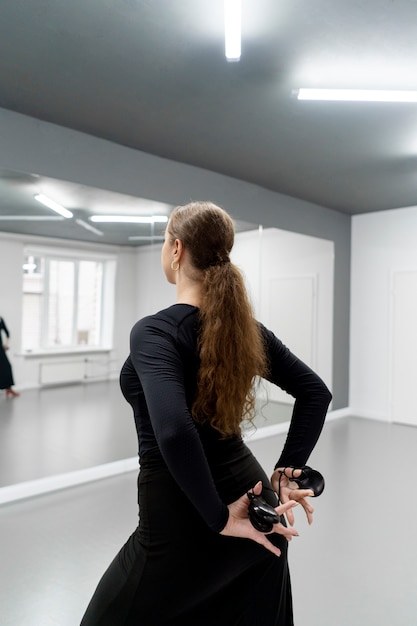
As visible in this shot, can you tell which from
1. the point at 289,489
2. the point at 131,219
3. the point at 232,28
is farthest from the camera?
the point at 131,219

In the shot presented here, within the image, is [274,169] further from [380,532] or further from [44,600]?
[44,600]

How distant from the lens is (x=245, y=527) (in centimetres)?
89

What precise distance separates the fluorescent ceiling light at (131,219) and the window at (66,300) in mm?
322

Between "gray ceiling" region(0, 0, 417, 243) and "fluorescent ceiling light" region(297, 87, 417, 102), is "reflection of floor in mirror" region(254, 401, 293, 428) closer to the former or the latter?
"gray ceiling" region(0, 0, 417, 243)

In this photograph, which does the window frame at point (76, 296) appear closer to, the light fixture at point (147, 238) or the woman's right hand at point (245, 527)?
the light fixture at point (147, 238)

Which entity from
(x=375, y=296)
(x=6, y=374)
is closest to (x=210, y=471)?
(x=6, y=374)

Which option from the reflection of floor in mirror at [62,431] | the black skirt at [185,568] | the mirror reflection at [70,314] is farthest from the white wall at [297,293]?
the black skirt at [185,568]

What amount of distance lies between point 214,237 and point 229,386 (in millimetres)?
316

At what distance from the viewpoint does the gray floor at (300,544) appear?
2262 millimetres

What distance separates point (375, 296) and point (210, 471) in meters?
6.08

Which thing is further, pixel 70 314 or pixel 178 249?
pixel 70 314

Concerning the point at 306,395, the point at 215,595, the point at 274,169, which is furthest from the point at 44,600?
the point at 274,169

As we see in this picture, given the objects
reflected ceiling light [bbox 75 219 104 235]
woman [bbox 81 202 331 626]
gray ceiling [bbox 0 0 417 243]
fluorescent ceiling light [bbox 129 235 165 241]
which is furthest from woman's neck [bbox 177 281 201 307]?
fluorescent ceiling light [bbox 129 235 165 241]

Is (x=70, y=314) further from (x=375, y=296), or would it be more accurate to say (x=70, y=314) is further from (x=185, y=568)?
(x=375, y=296)
